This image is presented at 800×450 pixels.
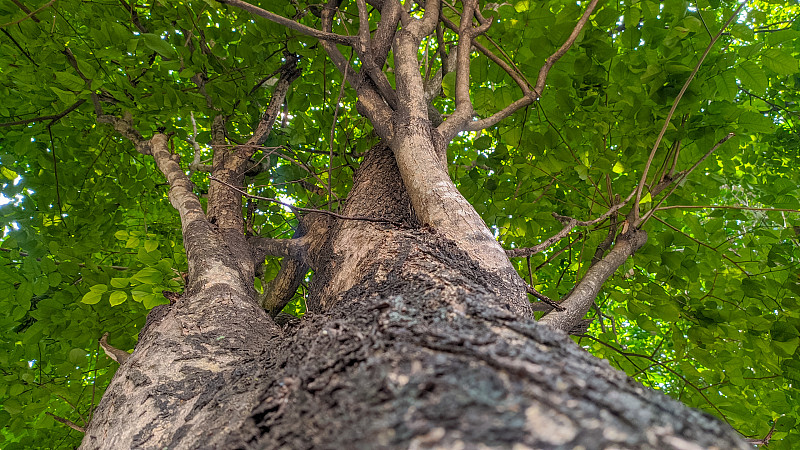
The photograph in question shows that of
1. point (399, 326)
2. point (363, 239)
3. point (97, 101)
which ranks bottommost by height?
point (399, 326)

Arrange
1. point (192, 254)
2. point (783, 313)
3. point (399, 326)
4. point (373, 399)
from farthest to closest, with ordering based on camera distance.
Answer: point (783, 313), point (192, 254), point (399, 326), point (373, 399)

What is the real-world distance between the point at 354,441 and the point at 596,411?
316 millimetres

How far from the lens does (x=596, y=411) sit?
0.52 metres

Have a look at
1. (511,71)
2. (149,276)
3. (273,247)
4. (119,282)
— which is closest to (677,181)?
(511,71)

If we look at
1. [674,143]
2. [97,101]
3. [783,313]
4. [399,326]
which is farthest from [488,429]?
[97,101]

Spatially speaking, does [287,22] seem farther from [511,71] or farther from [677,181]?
[677,181]

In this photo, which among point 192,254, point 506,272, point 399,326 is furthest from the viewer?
point 192,254

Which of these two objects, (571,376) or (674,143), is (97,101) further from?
(674,143)

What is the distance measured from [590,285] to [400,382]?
1.93 meters

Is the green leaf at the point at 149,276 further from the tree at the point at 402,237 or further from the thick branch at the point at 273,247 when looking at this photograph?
→ the thick branch at the point at 273,247

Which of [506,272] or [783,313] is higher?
[506,272]

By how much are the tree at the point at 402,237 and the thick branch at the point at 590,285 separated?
A: 0.07 ft

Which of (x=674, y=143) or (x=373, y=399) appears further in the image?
(x=674, y=143)

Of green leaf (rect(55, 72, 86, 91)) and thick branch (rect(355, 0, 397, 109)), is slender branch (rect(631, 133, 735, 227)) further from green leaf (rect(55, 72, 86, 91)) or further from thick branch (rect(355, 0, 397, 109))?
green leaf (rect(55, 72, 86, 91))
